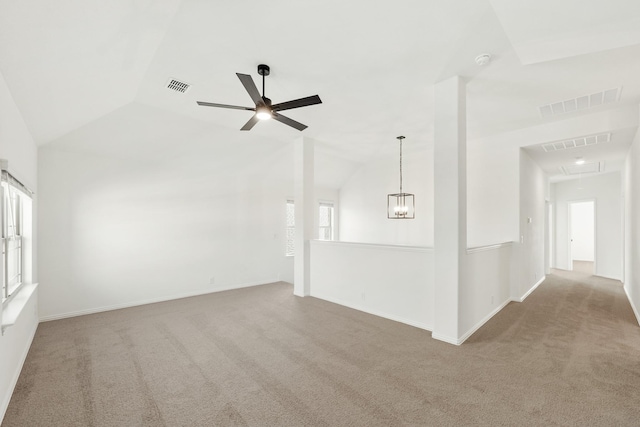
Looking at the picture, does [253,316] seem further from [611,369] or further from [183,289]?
[611,369]

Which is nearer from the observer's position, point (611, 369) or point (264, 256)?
point (611, 369)

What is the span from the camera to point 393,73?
3219mm

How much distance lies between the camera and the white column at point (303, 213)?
541 cm

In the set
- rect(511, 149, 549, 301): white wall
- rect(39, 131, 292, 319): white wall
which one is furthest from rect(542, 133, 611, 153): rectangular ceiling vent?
rect(39, 131, 292, 319): white wall

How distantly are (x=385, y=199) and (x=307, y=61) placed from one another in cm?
480

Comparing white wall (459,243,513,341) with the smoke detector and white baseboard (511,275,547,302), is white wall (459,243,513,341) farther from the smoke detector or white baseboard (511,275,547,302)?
the smoke detector

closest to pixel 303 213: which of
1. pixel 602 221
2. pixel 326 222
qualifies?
pixel 326 222

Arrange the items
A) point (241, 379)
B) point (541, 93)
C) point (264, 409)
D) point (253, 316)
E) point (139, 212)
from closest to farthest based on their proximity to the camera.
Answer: point (264, 409)
point (241, 379)
point (541, 93)
point (253, 316)
point (139, 212)

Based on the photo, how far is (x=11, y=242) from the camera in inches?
127

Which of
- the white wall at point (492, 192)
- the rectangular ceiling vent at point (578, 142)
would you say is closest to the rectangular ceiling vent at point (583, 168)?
the rectangular ceiling vent at point (578, 142)

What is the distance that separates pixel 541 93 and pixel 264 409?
182 inches

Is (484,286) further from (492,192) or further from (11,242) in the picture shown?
(11,242)

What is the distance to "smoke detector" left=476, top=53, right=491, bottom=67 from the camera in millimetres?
2865

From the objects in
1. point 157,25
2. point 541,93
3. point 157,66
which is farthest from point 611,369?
point 157,66
